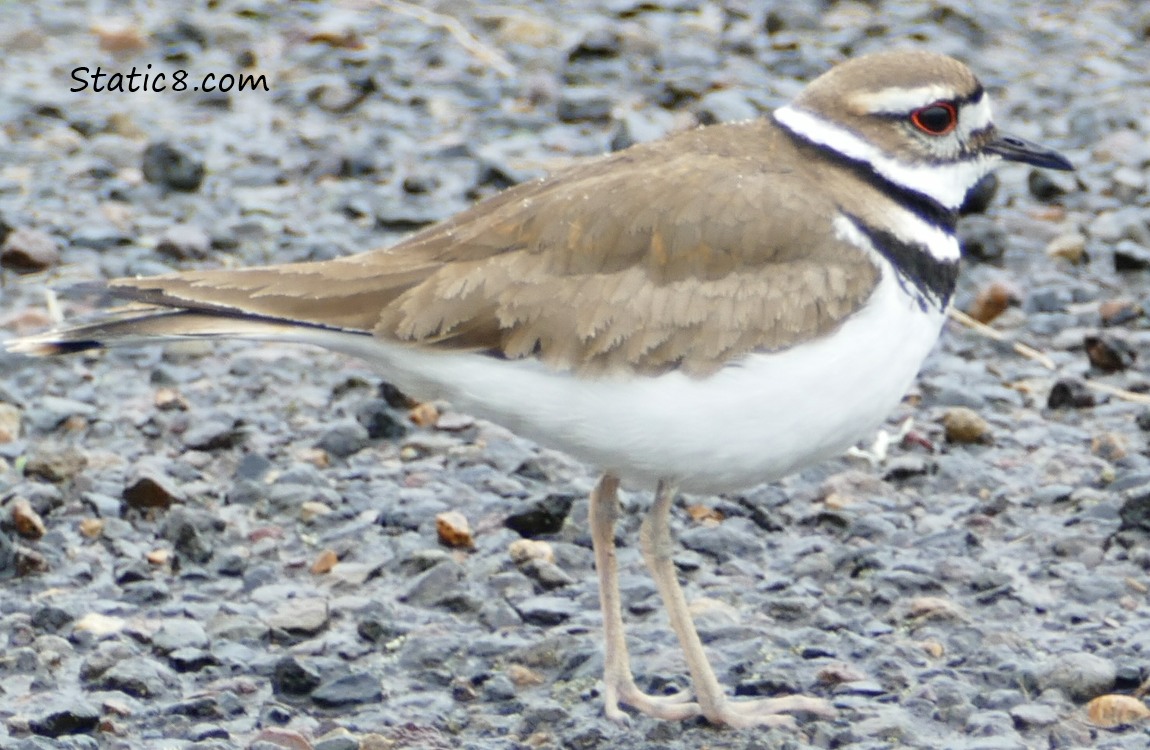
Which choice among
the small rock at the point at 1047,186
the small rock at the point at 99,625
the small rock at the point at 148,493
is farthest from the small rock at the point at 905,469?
the small rock at the point at 99,625

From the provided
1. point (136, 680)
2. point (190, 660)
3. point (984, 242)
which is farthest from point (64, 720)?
point (984, 242)

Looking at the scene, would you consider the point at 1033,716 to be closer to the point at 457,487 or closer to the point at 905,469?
→ the point at 905,469

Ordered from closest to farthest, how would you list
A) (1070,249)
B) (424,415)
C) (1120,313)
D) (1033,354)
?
(424,415) < (1033,354) < (1120,313) < (1070,249)

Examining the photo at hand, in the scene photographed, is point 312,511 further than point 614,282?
Yes

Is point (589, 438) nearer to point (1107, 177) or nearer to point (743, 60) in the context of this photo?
point (1107, 177)

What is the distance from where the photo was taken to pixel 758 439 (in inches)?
177

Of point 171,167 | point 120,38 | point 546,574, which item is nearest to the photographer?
point 546,574

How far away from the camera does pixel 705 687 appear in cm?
484

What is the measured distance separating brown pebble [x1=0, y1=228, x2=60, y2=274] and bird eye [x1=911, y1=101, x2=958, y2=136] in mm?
4101

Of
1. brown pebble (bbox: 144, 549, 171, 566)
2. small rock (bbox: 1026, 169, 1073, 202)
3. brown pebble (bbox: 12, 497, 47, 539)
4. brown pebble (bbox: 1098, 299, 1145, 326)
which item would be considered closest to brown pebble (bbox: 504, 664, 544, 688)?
brown pebble (bbox: 144, 549, 171, 566)

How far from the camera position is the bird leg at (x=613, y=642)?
16.1 feet

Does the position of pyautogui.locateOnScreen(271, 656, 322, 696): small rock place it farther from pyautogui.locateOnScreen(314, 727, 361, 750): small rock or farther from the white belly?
the white belly

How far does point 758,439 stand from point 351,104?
17.5 feet

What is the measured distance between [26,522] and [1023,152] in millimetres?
3297
